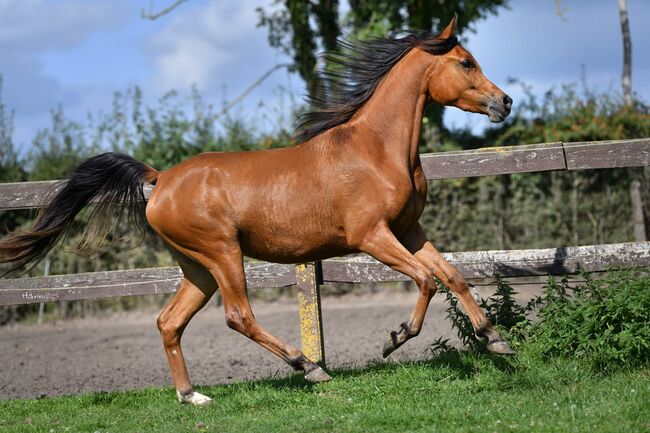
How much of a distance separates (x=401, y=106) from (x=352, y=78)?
0.50m

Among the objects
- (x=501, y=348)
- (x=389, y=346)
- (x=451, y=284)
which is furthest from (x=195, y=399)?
(x=501, y=348)

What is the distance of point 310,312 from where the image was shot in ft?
23.7

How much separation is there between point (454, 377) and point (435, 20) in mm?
10006

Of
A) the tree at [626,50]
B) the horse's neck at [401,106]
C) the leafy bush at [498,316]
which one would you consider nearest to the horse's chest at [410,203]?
the horse's neck at [401,106]

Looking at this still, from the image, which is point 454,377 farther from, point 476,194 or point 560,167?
point 476,194

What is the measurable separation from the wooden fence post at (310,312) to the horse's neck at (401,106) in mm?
1501

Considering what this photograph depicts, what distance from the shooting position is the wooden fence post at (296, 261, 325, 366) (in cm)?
719

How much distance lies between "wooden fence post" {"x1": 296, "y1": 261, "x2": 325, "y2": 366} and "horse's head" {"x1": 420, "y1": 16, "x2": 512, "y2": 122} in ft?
6.19

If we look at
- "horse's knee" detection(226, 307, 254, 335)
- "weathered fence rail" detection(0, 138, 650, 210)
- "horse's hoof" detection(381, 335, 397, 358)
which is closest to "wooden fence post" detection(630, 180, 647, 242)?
"weathered fence rail" detection(0, 138, 650, 210)

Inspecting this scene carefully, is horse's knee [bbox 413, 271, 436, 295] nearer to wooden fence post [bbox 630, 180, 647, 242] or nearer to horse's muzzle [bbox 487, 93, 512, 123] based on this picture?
horse's muzzle [bbox 487, 93, 512, 123]

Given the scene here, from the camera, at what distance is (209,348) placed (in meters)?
10.6

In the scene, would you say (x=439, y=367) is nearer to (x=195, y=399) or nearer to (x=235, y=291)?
(x=235, y=291)

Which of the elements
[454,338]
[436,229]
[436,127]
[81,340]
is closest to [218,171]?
[454,338]

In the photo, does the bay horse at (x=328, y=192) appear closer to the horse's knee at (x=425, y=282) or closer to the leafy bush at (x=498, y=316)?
the horse's knee at (x=425, y=282)
